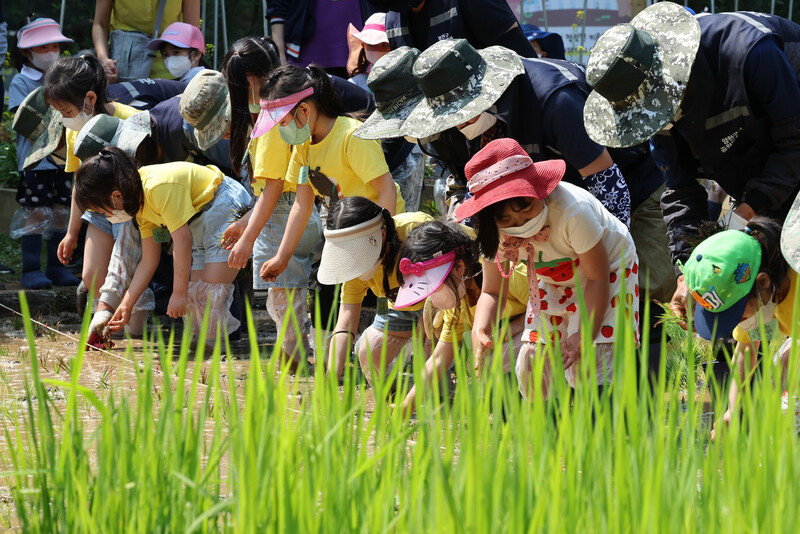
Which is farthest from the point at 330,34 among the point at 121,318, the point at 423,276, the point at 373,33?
the point at 423,276

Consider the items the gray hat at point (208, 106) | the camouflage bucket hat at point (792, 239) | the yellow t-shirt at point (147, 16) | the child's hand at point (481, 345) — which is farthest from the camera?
the yellow t-shirt at point (147, 16)

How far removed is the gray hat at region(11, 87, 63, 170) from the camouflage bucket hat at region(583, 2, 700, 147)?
3479mm

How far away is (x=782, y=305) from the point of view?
2.92 meters

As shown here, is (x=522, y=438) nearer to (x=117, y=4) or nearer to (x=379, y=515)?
(x=379, y=515)

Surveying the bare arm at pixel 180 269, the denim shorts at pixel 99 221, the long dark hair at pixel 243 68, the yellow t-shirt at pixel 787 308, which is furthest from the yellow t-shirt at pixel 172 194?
the yellow t-shirt at pixel 787 308

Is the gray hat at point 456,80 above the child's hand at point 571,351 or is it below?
above

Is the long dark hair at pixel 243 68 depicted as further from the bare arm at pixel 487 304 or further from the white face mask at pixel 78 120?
the bare arm at pixel 487 304

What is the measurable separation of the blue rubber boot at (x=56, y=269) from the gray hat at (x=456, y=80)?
377 centimetres

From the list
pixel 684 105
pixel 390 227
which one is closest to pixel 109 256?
pixel 390 227

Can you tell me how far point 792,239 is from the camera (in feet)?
7.92

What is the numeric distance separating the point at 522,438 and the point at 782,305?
1.54 m

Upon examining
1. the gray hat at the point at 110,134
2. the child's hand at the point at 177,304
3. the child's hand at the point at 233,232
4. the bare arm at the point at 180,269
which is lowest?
the child's hand at the point at 177,304

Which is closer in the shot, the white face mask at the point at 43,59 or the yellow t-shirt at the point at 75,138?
the yellow t-shirt at the point at 75,138

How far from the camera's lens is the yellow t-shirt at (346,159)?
3996mm
